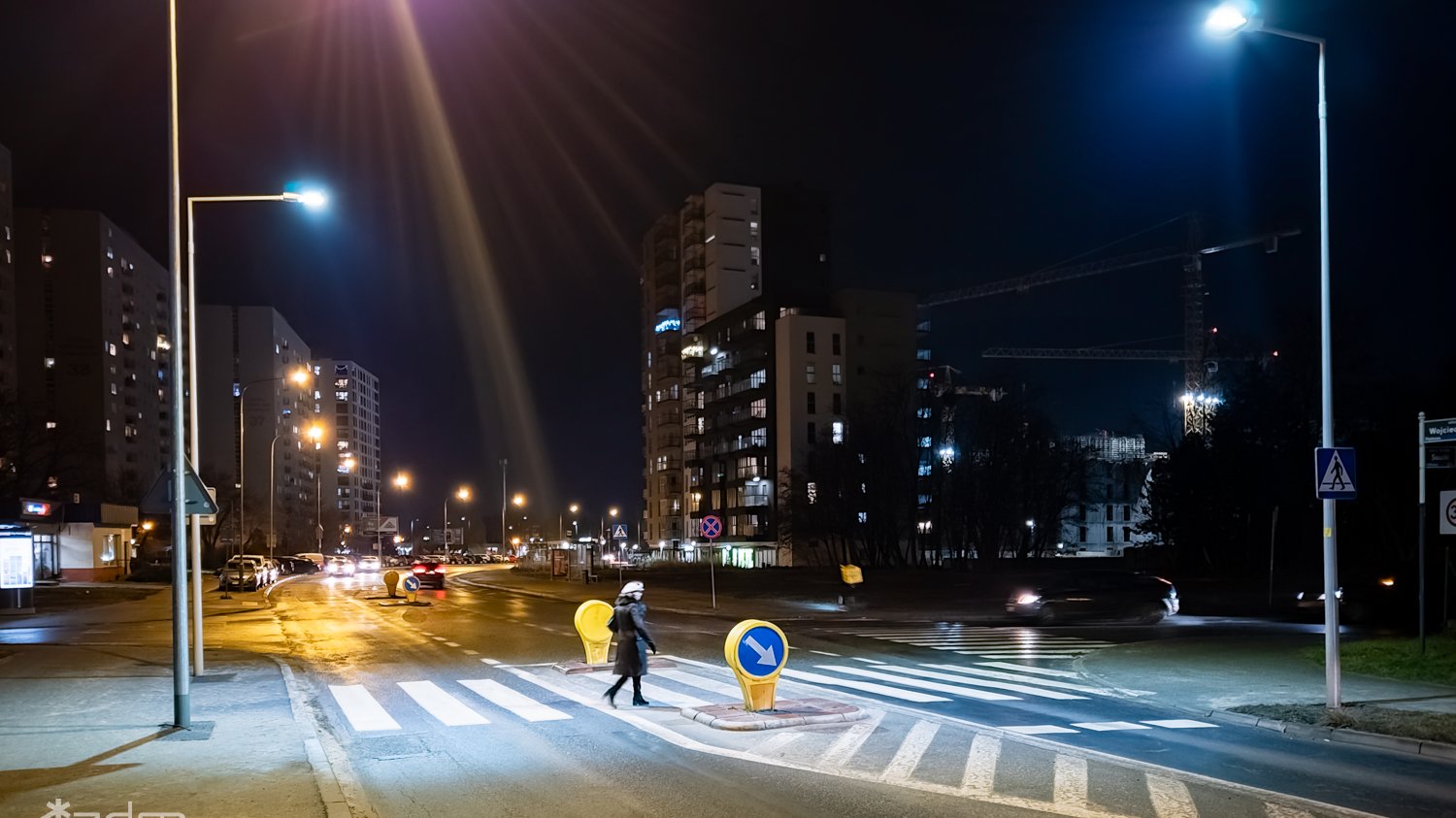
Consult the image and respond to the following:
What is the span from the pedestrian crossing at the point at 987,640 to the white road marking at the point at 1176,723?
297 inches

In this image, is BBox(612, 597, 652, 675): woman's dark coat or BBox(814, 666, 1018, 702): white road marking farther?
BBox(814, 666, 1018, 702): white road marking

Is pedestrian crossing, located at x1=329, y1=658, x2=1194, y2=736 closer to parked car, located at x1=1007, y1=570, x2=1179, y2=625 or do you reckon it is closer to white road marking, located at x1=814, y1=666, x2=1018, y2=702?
white road marking, located at x1=814, y1=666, x2=1018, y2=702

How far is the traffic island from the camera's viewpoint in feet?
39.2

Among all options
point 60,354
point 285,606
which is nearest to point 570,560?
point 285,606

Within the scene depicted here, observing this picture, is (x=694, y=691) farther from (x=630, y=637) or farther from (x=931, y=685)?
(x=931, y=685)

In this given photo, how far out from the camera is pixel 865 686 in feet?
52.3

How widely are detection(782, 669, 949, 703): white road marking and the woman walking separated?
3528mm

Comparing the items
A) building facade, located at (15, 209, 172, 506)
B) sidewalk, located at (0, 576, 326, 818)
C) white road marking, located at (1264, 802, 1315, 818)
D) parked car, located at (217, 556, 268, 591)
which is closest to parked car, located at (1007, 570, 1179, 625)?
sidewalk, located at (0, 576, 326, 818)

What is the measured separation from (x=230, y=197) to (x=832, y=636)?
15775 mm

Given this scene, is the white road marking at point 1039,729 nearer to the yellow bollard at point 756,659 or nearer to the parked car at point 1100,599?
the yellow bollard at point 756,659

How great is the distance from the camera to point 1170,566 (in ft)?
187

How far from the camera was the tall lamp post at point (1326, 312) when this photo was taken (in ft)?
39.8

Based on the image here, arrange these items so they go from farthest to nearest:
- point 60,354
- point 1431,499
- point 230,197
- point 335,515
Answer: point 335,515 → point 60,354 → point 1431,499 → point 230,197

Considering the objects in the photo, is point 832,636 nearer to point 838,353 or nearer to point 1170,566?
point 1170,566
